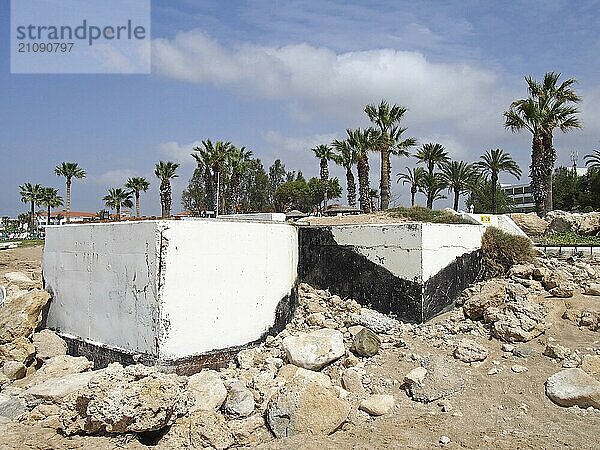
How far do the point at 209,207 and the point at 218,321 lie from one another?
1326 inches

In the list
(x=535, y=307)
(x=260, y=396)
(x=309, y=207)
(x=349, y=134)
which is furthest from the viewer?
(x=309, y=207)

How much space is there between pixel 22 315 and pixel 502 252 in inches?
463

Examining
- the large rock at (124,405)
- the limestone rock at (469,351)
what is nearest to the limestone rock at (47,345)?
the large rock at (124,405)

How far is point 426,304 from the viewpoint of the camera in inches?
442

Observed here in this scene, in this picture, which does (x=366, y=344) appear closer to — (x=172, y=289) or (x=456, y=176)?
(x=172, y=289)

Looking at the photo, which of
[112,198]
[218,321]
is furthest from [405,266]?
[112,198]

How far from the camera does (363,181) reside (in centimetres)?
3378

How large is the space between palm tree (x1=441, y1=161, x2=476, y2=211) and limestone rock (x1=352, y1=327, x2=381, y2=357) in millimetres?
29217

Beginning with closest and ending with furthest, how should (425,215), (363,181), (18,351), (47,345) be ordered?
(18,351) < (47,345) < (425,215) < (363,181)

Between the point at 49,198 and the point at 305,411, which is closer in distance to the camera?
the point at 305,411

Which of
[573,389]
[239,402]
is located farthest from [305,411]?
[573,389]

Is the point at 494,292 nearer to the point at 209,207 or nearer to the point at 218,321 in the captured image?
the point at 218,321

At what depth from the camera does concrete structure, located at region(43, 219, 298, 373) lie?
→ 9062mm

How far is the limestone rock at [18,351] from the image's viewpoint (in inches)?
410
